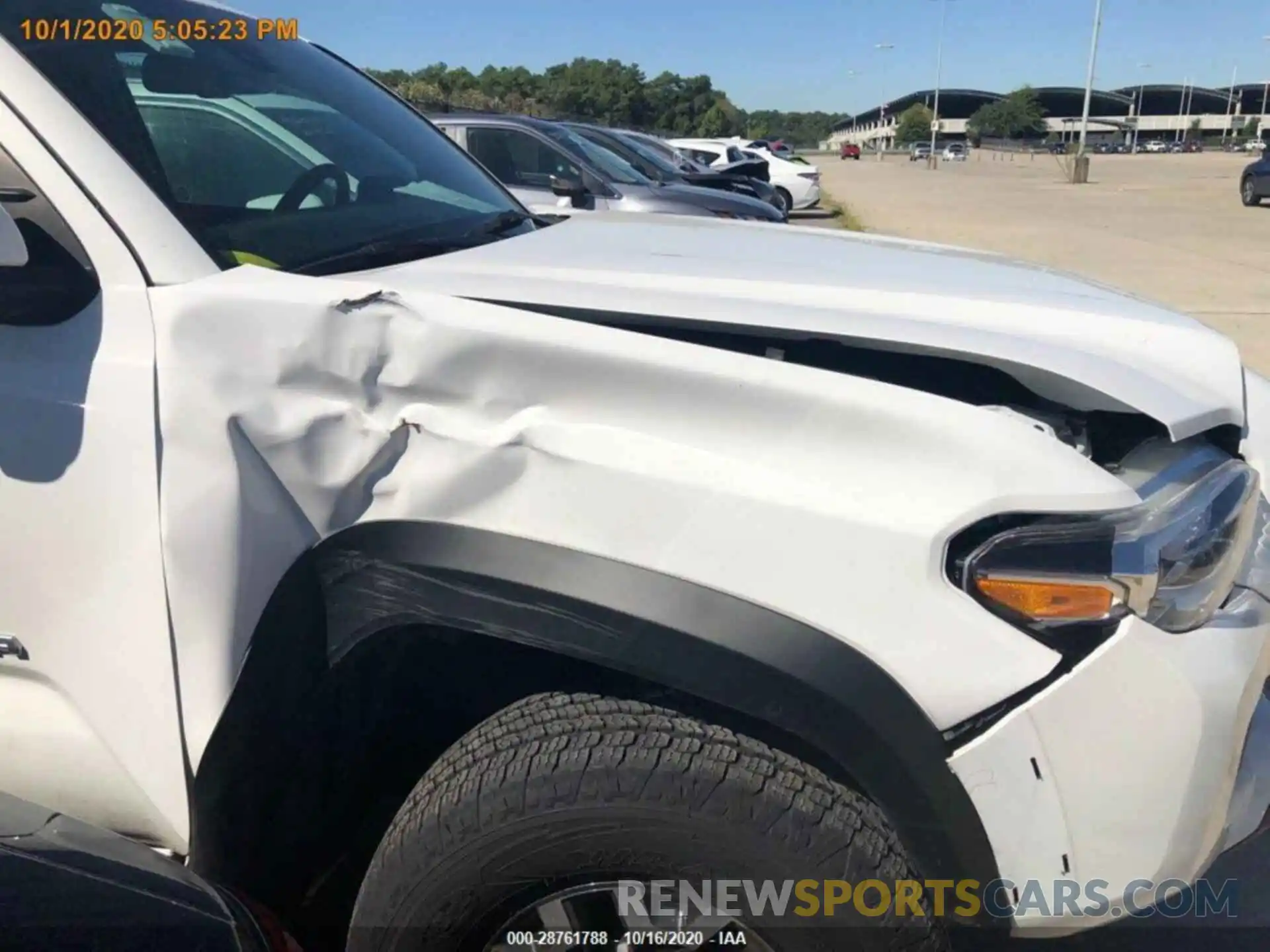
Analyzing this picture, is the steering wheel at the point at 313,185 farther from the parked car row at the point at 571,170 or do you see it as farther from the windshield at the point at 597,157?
the windshield at the point at 597,157

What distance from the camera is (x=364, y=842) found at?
6.49ft

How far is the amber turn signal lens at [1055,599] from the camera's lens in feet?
4.66

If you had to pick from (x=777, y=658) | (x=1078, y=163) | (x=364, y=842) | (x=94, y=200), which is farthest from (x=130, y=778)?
(x=1078, y=163)

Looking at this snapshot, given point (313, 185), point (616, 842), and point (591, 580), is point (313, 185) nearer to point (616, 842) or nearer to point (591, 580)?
point (591, 580)

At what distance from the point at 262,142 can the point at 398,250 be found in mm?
582

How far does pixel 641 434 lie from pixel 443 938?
86 centimetres

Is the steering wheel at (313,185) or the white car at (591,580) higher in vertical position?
the steering wheel at (313,185)

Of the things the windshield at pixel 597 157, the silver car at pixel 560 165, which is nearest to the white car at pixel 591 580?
the silver car at pixel 560 165

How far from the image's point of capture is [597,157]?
10.6 m

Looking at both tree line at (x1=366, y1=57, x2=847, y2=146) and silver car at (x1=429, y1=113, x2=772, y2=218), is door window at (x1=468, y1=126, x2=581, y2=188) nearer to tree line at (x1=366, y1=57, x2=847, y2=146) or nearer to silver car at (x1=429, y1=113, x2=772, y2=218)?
silver car at (x1=429, y1=113, x2=772, y2=218)

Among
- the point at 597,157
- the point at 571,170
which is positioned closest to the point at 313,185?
the point at 571,170
